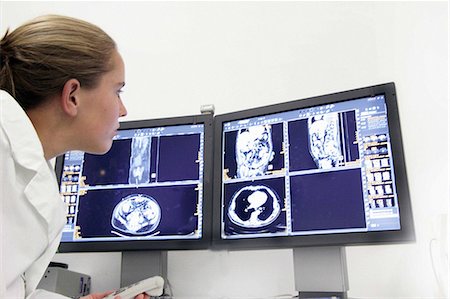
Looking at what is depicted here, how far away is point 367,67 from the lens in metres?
1.40

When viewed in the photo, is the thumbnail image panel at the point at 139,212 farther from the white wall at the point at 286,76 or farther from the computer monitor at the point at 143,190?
the white wall at the point at 286,76

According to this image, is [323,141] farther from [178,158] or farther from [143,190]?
[143,190]

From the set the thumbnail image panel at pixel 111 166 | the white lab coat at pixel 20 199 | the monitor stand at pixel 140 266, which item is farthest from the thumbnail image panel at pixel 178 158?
the white lab coat at pixel 20 199

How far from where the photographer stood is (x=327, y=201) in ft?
3.48

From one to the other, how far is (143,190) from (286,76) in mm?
625

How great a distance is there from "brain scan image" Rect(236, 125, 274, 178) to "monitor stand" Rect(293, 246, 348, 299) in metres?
0.24

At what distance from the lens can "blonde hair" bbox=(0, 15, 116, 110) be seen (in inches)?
34.6

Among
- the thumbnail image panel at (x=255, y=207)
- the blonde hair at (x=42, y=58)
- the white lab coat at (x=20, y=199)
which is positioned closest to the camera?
the white lab coat at (x=20, y=199)

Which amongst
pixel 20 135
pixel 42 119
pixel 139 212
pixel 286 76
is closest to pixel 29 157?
pixel 20 135

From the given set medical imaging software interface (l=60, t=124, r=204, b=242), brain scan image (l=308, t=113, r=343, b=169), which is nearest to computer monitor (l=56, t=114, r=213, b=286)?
medical imaging software interface (l=60, t=124, r=204, b=242)

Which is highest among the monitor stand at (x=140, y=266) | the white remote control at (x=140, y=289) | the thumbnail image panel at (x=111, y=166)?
the thumbnail image panel at (x=111, y=166)

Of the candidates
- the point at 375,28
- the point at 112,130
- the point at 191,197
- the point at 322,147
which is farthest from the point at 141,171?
the point at 375,28

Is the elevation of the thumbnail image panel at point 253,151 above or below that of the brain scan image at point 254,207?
above

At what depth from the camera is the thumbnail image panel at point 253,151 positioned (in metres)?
1.17
